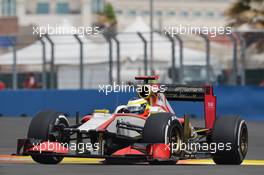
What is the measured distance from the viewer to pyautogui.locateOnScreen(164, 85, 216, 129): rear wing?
53.4 feet

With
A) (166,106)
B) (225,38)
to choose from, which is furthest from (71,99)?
(166,106)

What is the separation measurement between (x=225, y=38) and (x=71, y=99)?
5.96 meters

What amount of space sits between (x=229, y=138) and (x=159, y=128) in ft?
4.17

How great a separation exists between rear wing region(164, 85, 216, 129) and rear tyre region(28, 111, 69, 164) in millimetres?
1947

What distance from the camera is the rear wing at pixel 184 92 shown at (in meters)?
16.4

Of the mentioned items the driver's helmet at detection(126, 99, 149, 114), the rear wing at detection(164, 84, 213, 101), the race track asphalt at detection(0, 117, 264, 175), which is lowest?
the race track asphalt at detection(0, 117, 264, 175)

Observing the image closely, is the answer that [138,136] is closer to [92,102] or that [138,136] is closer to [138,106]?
[138,106]

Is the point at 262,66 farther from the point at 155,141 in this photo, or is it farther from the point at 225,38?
the point at 155,141

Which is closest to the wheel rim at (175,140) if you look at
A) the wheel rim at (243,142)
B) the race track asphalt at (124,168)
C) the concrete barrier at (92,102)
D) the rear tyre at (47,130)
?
the race track asphalt at (124,168)

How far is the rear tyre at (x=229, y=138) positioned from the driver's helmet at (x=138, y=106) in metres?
1.16
